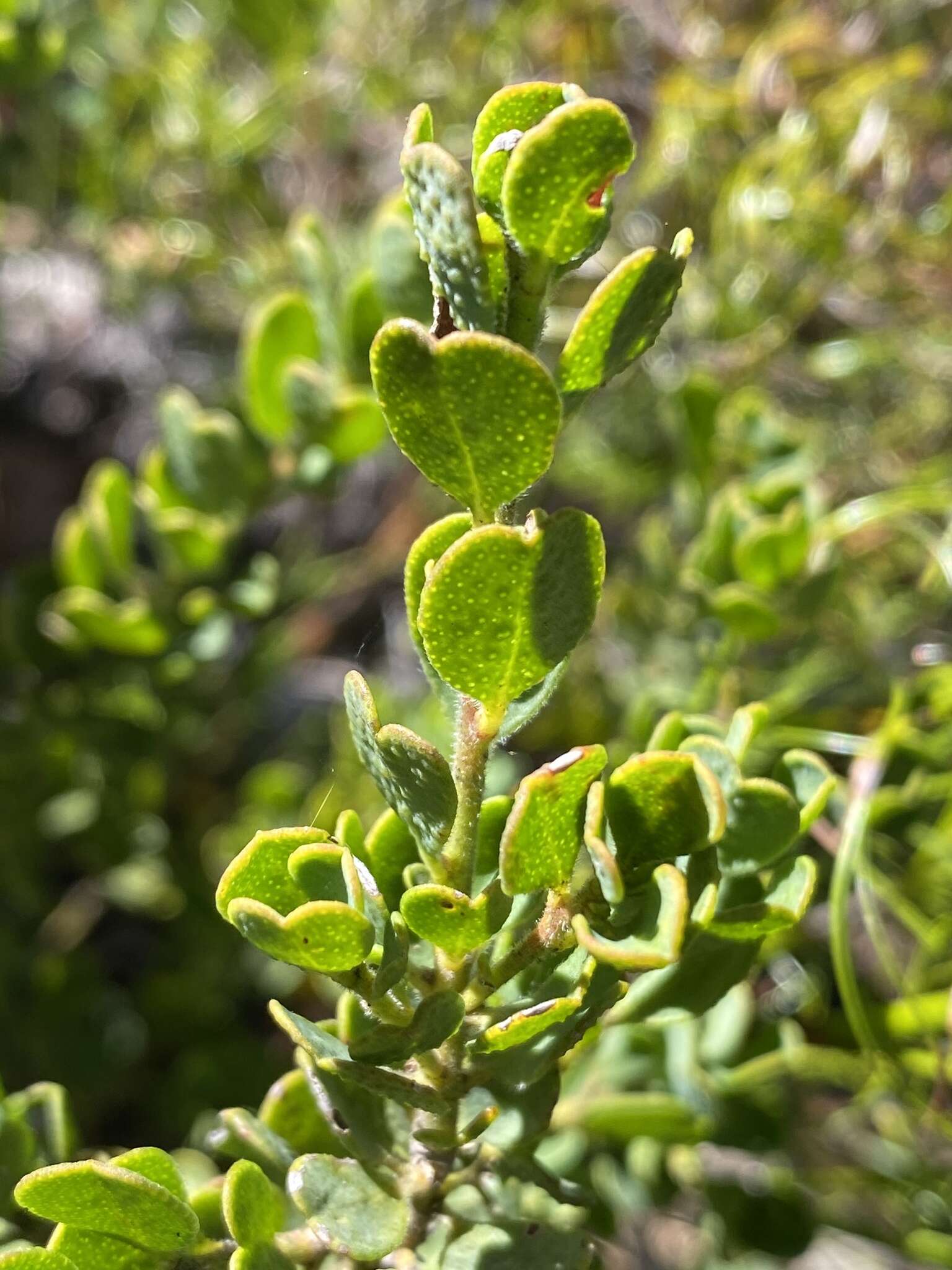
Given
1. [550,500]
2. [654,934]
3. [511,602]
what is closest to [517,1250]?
[654,934]

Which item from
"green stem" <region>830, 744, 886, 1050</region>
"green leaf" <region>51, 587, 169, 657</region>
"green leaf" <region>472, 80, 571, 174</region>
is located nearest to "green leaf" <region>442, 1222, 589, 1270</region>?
"green stem" <region>830, 744, 886, 1050</region>

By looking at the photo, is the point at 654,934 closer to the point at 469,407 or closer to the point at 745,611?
the point at 469,407

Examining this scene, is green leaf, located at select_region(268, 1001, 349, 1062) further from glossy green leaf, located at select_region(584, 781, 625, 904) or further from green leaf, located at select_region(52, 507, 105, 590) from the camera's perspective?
green leaf, located at select_region(52, 507, 105, 590)

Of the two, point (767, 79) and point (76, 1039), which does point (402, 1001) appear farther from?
point (767, 79)

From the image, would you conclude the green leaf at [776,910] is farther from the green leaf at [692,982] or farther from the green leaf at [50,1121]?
the green leaf at [50,1121]

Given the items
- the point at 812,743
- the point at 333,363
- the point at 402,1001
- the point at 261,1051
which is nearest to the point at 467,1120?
the point at 402,1001
